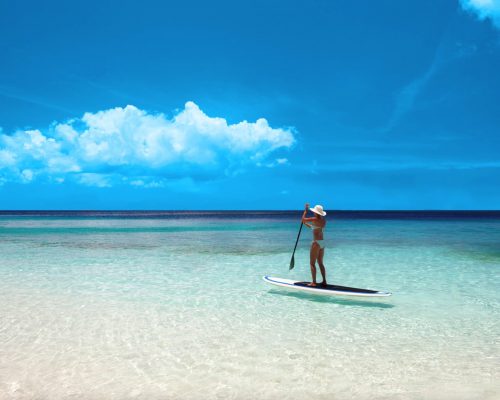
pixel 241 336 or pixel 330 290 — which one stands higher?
pixel 330 290

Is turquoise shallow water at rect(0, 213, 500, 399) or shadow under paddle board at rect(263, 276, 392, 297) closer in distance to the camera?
turquoise shallow water at rect(0, 213, 500, 399)

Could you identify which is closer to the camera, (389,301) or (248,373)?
(248,373)

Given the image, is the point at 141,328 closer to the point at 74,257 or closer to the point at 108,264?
the point at 108,264

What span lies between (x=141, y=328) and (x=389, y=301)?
6.10 m

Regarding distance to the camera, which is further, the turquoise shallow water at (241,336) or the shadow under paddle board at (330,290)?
the shadow under paddle board at (330,290)

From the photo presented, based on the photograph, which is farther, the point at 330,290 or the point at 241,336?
the point at 330,290

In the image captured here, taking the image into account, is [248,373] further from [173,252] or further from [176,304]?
[173,252]

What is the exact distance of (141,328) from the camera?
829 centimetres

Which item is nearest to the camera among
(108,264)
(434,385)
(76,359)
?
(434,385)

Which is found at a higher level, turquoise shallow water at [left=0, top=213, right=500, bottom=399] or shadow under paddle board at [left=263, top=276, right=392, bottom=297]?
shadow under paddle board at [left=263, top=276, right=392, bottom=297]

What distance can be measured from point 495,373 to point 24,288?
11797mm

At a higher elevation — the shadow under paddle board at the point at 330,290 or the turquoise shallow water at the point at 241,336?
the shadow under paddle board at the point at 330,290

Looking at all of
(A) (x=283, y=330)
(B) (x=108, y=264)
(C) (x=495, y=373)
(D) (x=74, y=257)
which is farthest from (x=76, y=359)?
(D) (x=74, y=257)

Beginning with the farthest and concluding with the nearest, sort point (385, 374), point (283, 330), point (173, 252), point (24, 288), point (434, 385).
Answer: point (173, 252), point (24, 288), point (283, 330), point (385, 374), point (434, 385)
